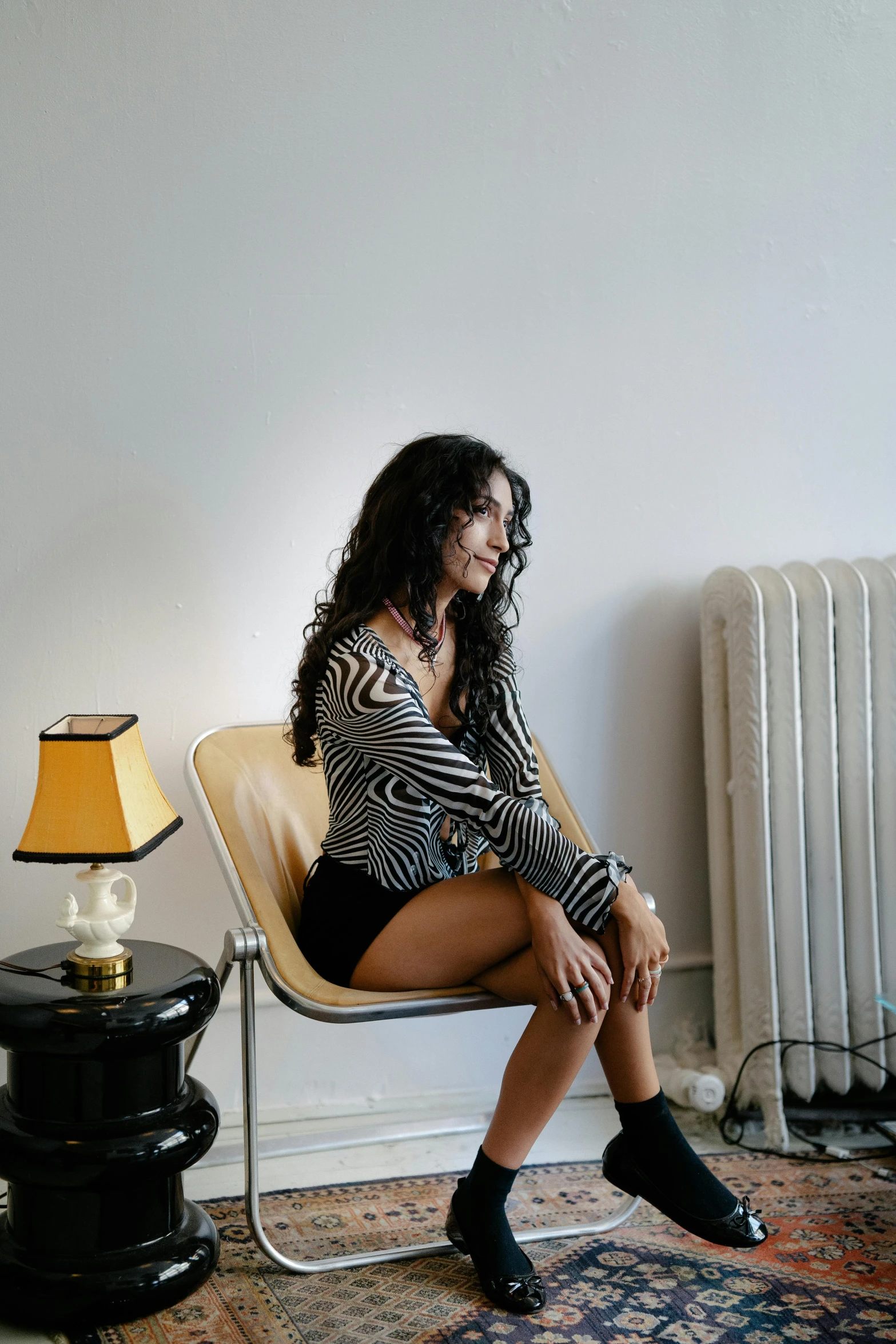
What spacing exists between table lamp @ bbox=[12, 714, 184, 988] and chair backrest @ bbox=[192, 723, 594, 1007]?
194 millimetres

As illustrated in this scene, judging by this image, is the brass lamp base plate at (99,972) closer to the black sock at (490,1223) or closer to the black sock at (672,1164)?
the black sock at (490,1223)

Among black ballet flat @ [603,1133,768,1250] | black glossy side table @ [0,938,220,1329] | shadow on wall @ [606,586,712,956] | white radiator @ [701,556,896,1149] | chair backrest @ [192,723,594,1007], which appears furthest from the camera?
shadow on wall @ [606,586,712,956]

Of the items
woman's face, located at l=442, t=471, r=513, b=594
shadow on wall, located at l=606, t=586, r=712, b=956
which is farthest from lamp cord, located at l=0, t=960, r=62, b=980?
shadow on wall, located at l=606, t=586, r=712, b=956

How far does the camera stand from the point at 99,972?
1.54m

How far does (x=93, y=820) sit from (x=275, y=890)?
0.40 meters

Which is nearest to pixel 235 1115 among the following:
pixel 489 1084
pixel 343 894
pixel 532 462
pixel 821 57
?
pixel 489 1084

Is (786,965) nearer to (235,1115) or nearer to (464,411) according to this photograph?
(235,1115)

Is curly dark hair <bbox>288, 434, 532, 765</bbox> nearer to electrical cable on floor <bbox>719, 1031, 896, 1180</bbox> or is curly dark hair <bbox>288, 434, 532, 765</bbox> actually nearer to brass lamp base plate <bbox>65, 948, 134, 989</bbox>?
brass lamp base plate <bbox>65, 948, 134, 989</bbox>

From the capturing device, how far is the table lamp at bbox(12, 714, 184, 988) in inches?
58.4

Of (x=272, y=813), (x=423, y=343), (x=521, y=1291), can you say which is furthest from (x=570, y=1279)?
(x=423, y=343)

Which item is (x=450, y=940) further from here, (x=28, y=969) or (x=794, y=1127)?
(x=794, y=1127)

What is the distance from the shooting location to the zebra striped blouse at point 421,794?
1.55 meters

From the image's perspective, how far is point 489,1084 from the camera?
227 centimetres

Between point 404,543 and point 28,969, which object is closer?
point 28,969
